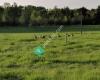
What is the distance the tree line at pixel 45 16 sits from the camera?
106750 mm

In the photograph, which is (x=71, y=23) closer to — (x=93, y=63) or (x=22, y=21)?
(x=22, y=21)

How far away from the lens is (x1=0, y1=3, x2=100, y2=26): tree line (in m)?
107

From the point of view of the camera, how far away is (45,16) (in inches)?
4476

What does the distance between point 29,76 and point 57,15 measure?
101473 mm

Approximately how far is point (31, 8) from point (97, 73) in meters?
117

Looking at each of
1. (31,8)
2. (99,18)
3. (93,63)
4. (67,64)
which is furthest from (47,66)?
(31,8)

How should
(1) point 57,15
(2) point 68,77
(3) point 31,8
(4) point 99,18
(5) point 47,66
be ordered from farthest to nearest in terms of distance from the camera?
(3) point 31,8 → (1) point 57,15 → (4) point 99,18 → (5) point 47,66 → (2) point 68,77

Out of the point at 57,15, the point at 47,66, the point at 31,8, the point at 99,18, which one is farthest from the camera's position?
the point at 31,8

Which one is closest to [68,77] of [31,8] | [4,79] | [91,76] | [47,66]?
[91,76]

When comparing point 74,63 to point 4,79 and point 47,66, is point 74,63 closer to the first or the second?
point 47,66

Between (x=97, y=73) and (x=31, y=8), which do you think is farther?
(x=31, y=8)

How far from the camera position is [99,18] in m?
105

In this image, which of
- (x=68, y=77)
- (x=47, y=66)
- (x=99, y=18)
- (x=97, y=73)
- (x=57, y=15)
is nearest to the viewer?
(x=68, y=77)

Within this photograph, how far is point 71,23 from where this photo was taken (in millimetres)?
107938
